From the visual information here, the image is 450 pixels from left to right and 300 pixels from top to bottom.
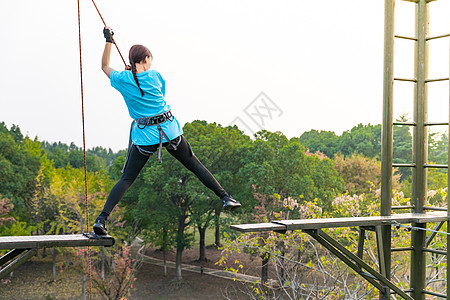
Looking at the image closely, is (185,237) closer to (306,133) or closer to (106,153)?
(306,133)

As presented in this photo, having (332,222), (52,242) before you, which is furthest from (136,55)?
(332,222)

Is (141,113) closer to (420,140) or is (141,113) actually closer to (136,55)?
(136,55)

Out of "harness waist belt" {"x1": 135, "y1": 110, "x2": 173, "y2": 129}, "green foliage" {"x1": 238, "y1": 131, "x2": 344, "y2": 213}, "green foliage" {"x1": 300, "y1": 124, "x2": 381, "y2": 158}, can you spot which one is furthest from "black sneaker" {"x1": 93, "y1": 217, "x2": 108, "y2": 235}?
"green foliage" {"x1": 300, "y1": 124, "x2": 381, "y2": 158}

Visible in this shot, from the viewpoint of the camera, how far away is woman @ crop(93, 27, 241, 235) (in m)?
3.50

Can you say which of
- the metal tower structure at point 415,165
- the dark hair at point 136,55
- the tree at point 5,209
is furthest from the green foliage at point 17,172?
the dark hair at point 136,55

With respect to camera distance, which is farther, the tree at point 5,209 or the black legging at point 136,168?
the tree at point 5,209

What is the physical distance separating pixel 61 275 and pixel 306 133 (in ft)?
75.2

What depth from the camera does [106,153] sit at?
59.6 m

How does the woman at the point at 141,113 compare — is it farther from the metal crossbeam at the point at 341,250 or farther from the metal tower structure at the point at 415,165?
the metal tower structure at the point at 415,165

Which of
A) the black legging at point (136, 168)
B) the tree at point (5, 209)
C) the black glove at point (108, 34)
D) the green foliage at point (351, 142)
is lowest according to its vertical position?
the tree at point (5, 209)

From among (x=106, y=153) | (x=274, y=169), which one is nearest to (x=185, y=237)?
(x=274, y=169)

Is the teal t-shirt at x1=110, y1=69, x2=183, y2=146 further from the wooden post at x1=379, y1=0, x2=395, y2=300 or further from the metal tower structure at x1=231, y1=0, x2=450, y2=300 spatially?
the wooden post at x1=379, y1=0, x2=395, y2=300

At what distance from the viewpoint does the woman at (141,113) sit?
3498 millimetres

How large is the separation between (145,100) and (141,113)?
106 mm
